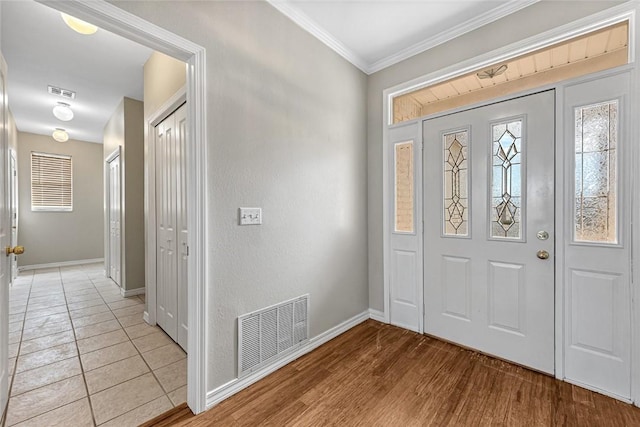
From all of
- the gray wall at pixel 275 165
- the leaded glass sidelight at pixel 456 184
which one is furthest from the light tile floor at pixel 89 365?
the leaded glass sidelight at pixel 456 184

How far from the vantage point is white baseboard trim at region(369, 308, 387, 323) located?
118 inches

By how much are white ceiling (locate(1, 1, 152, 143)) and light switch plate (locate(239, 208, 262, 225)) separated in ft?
7.61

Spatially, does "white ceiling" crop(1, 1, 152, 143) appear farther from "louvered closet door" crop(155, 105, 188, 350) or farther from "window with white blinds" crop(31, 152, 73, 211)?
"window with white blinds" crop(31, 152, 73, 211)

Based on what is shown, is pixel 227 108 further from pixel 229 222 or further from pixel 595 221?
pixel 595 221

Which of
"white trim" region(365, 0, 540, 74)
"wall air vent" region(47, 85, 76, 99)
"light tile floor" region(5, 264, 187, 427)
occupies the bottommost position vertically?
"light tile floor" region(5, 264, 187, 427)

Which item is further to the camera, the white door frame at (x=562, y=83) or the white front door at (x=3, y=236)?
the white door frame at (x=562, y=83)

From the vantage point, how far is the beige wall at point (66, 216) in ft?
18.6

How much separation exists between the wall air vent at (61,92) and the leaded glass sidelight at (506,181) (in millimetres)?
5362

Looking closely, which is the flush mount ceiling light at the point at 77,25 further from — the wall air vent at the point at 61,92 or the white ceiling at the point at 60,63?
the wall air vent at the point at 61,92

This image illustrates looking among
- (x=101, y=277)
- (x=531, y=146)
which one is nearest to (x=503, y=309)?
(x=531, y=146)

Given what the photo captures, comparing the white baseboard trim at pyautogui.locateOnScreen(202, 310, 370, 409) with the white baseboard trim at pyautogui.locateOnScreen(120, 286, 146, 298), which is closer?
the white baseboard trim at pyautogui.locateOnScreen(202, 310, 370, 409)

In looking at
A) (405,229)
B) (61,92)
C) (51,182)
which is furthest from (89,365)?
(51,182)

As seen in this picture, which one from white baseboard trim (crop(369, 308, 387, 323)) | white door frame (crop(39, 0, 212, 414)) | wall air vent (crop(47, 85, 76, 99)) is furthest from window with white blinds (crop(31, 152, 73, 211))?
white baseboard trim (crop(369, 308, 387, 323))

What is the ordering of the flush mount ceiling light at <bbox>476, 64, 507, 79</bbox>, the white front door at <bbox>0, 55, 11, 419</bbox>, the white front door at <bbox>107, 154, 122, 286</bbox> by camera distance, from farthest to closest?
1. the white front door at <bbox>107, 154, 122, 286</bbox>
2. the flush mount ceiling light at <bbox>476, 64, 507, 79</bbox>
3. the white front door at <bbox>0, 55, 11, 419</bbox>
